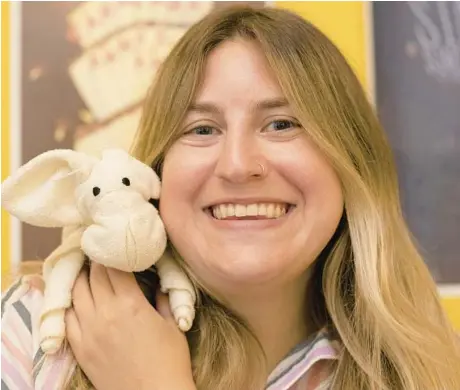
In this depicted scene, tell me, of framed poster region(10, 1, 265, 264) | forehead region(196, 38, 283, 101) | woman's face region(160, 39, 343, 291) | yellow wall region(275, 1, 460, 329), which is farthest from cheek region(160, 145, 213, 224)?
yellow wall region(275, 1, 460, 329)

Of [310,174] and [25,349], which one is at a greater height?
[310,174]

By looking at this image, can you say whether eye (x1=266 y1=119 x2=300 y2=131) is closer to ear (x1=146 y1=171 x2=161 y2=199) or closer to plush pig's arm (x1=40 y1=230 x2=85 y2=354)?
ear (x1=146 y1=171 x2=161 y2=199)

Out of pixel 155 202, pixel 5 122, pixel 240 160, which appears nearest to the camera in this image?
pixel 240 160

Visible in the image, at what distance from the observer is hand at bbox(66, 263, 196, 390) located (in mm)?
872

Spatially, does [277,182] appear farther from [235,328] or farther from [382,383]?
[382,383]

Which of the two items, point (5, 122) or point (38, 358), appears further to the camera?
point (5, 122)

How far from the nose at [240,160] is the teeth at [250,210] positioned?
5 centimetres

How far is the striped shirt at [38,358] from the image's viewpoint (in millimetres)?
905

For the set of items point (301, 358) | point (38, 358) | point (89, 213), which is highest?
point (89, 213)

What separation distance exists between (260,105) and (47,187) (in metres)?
0.36

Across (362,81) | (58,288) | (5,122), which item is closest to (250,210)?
(58,288)

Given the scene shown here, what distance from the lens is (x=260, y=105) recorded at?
0.93 m

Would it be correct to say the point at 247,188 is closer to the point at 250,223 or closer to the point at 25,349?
the point at 250,223

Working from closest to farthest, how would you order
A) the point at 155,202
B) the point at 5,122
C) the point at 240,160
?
the point at 240,160 → the point at 155,202 → the point at 5,122
